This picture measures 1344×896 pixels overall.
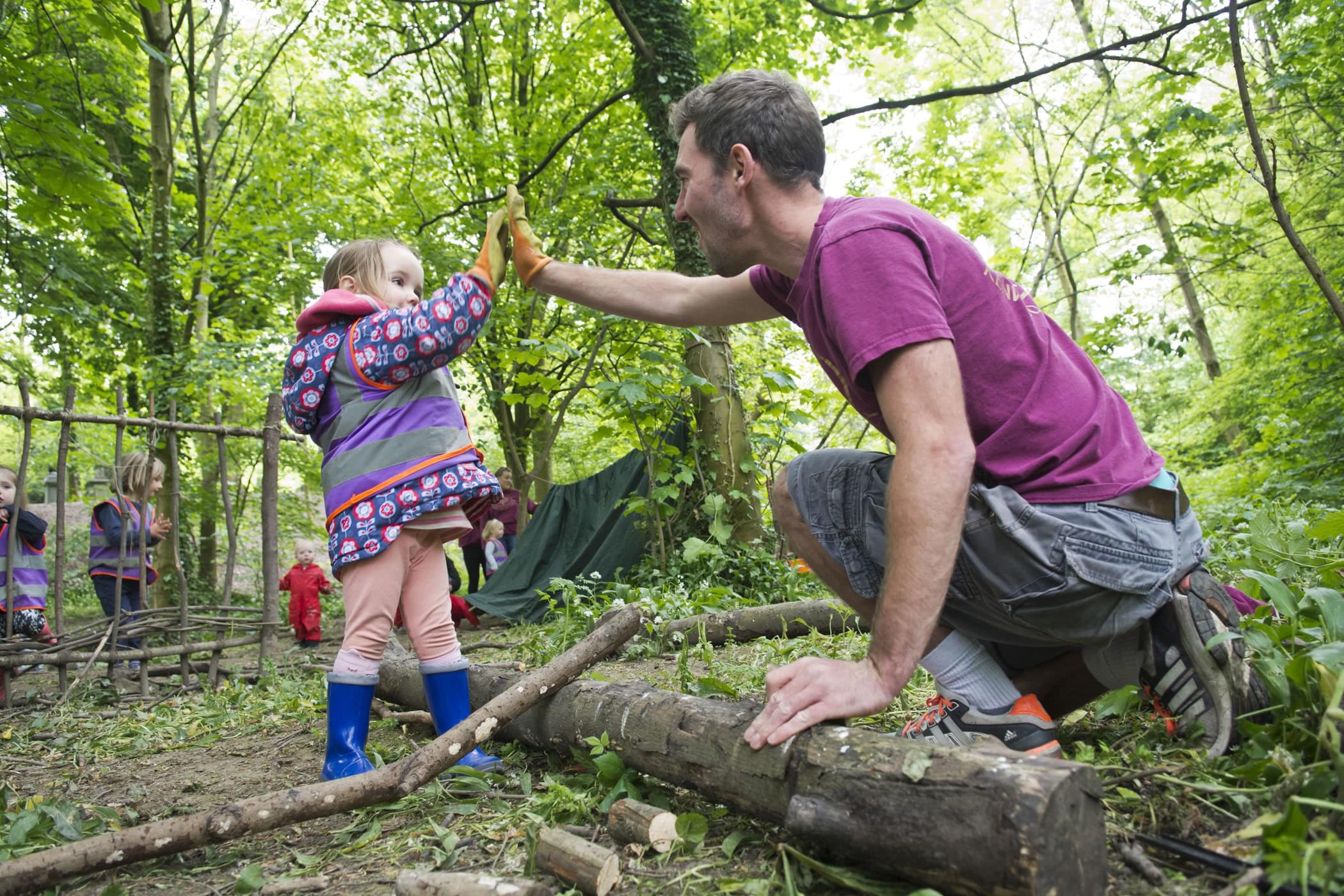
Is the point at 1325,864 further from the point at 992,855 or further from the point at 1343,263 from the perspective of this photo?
the point at 1343,263

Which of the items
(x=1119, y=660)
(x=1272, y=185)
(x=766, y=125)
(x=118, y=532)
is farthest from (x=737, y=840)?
(x=118, y=532)

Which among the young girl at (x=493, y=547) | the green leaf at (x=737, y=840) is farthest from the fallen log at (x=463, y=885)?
the young girl at (x=493, y=547)

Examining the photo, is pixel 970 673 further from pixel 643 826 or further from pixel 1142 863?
pixel 643 826

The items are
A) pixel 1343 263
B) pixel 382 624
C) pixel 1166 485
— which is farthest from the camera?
pixel 1343 263

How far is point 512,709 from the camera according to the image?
216cm

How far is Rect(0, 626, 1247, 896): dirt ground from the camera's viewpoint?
147cm

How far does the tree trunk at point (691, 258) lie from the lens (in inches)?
235

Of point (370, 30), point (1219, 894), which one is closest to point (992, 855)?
point (1219, 894)

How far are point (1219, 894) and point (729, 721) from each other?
33.6 inches

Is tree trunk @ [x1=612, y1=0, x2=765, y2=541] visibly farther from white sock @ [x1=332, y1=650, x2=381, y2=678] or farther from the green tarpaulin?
white sock @ [x1=332, y1=650, x2=381, y2=678]

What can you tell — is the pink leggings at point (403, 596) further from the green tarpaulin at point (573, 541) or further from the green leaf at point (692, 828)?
the green tarpaulin at point (573, 541)

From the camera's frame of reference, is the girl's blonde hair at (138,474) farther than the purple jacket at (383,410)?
Yes

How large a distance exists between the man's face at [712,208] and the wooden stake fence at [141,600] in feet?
10.8

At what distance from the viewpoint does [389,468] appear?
7.81ft
